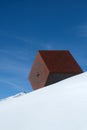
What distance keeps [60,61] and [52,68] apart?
111 centimetres

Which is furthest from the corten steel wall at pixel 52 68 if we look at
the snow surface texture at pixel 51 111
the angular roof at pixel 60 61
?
the snow surface texture at pixel 51 111

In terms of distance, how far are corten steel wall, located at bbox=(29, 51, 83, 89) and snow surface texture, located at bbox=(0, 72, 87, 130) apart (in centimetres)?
1742

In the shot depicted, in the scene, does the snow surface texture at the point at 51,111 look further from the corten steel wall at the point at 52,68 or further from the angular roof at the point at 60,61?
the angular roof at the point at 60,61

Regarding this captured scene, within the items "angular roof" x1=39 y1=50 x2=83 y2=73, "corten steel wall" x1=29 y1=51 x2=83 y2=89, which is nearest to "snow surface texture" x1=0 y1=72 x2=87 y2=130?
"corten steel wall" x1=29 y1=51 x2=83 y2=89

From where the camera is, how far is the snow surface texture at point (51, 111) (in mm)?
2434

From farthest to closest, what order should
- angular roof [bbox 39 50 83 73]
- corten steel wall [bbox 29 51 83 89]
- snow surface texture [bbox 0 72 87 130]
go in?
angular roof [bbox 39 50 83 73]
corten steel wall [bbox 29 51 83 89]
snow surface texture [bbox 0 72 87 130]

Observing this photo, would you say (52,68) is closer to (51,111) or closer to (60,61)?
(60,61)

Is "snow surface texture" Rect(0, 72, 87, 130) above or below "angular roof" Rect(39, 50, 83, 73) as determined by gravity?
below

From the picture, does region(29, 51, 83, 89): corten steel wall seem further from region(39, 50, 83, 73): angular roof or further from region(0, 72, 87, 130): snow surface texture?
region(0, 72, 87, 130): snow surface texture

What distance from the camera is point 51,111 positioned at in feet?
8.95

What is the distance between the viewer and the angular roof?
21.3 metres

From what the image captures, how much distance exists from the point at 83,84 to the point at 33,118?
0.82 metres

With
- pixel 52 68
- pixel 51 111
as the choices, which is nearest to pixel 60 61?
pixel 52 68

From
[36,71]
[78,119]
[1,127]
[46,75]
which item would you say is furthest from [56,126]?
[36,71]
